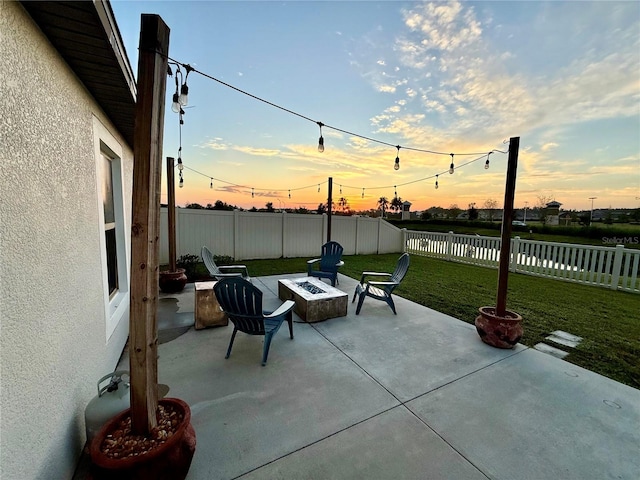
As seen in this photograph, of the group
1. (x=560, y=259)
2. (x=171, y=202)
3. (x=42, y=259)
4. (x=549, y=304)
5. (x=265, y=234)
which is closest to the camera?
(x=42, y=259)

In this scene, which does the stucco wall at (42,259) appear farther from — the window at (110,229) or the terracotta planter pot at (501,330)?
the terracotta planter pot at (501,330)

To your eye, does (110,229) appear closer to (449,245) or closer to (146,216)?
(146,216)

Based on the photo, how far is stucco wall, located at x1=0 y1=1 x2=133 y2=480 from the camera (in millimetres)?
972

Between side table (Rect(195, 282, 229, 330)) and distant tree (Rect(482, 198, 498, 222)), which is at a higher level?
distant tree (Rect(482, 198, 498, 222))

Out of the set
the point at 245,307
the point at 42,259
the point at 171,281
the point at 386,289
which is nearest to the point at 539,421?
the point at 386,289

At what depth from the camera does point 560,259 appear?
6.64 m

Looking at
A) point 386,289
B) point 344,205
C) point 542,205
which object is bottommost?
point 386,289

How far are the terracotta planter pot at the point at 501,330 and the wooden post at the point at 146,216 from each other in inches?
132

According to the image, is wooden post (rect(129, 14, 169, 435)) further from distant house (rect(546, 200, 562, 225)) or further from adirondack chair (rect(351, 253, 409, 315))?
distant house (rect(546, 200, 562, 225))

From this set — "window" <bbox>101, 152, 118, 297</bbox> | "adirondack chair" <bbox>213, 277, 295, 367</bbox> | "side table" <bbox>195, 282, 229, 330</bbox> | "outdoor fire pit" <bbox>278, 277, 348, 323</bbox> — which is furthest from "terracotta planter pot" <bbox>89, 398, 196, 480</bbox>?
"outdoor fire pit" <bbox>278, 277, 348, 323</bbox>

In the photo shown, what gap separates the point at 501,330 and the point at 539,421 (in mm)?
1163

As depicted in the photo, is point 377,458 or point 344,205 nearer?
point 377,458

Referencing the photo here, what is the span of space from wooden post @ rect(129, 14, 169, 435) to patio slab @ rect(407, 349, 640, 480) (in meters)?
1.88

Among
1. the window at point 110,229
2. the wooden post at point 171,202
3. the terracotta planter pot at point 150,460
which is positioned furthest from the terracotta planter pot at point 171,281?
the terracotta planter pot at point 150,460
